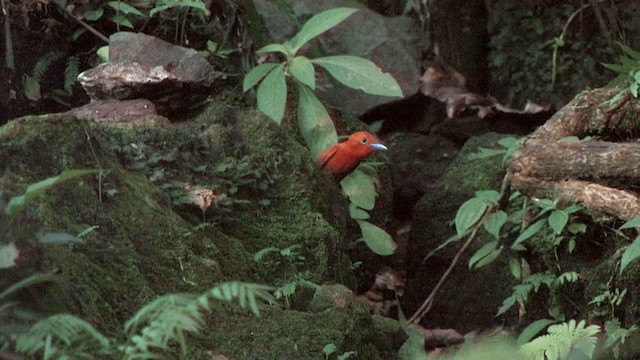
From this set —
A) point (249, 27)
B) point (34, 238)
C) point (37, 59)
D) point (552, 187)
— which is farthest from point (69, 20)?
point (34, 238)

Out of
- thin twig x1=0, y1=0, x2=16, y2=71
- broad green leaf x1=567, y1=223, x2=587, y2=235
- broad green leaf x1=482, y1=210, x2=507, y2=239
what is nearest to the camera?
broad green leaf x1=567, y1=223, x2=587, y2=235

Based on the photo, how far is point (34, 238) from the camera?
2605mm

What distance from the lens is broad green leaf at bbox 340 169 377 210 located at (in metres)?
5.55

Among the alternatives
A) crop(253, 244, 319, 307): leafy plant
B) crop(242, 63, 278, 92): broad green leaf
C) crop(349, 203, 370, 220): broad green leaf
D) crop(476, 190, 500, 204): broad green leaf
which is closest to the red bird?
crop(349, 203, 370, 220): broad green leaf

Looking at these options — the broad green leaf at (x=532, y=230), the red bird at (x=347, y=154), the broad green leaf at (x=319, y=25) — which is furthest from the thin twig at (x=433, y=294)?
the broad green leaf at (x=319, y=25)

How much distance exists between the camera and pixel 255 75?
5262 millimetres

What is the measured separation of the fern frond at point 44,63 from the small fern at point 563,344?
3656 millimetres

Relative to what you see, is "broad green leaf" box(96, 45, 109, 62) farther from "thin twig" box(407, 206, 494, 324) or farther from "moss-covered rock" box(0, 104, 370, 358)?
"thin twig" box(407, 206, 494, 324)

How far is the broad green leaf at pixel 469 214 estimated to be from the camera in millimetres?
4906

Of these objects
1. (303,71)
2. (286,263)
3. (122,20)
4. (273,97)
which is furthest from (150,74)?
(286,263)

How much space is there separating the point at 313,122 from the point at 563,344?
2.15 meters

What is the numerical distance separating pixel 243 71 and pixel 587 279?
2.50m

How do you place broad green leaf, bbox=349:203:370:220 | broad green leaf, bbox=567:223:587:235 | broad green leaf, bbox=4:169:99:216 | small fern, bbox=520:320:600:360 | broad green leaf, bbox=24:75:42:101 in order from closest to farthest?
broad green leaf, bbox=4:169:99:216 < small fern, bbox=520:320:600:360 < broad green leaf, bbox=567:223:587:235 < broad green leaf, bbox=349:203:370:220 < broad green leaf, bbox=24:75:42:101

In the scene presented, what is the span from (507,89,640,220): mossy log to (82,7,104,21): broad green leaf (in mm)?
2785
